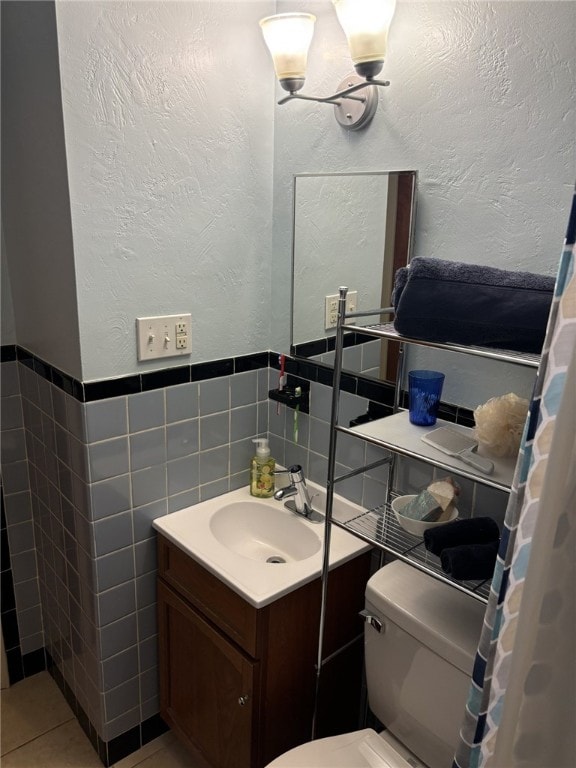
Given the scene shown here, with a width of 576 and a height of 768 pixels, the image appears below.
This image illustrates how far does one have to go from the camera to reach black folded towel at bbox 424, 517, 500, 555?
1.10 meters

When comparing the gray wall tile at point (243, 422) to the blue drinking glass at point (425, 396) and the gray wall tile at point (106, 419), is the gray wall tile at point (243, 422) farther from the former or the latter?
the blue drinking glass at point (425, 396)

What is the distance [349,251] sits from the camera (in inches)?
58.9

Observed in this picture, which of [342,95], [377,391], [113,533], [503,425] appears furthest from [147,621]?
[342,95]

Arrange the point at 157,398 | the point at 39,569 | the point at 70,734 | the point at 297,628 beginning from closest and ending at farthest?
the point at 297,628, the point at 157,398, the point at 70,734, the point at 39,569

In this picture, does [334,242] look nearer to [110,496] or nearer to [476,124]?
[476,124]

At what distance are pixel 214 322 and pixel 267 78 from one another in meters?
0.71

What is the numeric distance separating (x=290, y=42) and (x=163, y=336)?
2.60 feet

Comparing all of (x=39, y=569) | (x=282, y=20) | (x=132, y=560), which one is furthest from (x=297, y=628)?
(x=282, y=20)

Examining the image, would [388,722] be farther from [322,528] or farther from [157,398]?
[157,398]

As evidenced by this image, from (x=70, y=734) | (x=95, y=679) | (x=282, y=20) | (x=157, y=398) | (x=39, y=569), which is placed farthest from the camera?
Answer: (x=39, y=569)

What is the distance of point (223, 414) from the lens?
1694mm

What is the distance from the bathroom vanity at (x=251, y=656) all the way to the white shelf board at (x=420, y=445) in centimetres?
41

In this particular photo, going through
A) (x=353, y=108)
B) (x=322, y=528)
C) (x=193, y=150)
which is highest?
(x=353, y=108)

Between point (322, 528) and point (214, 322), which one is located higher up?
point (214, 322)
